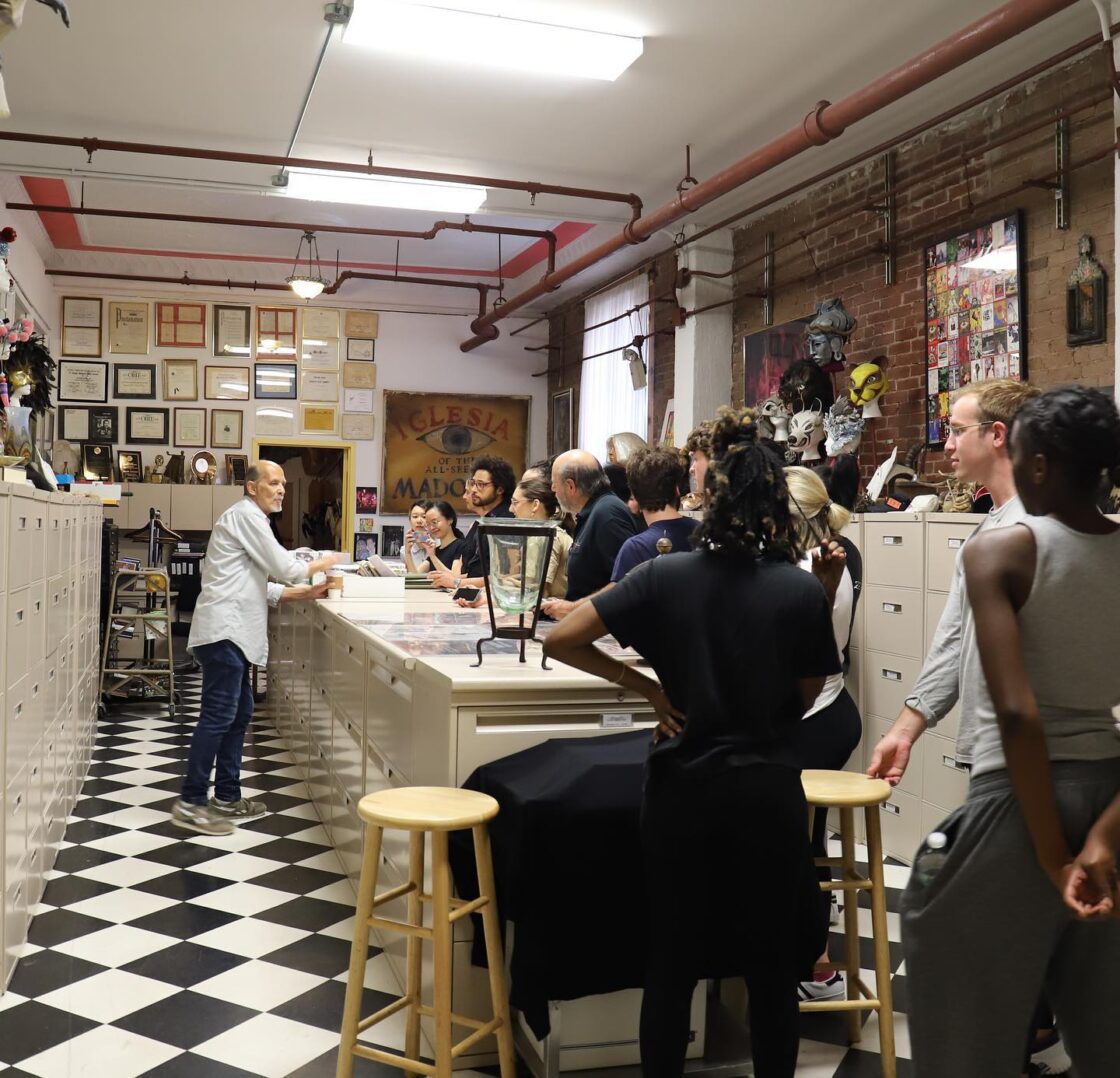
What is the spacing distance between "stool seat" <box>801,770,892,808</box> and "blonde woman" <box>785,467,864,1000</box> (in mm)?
75

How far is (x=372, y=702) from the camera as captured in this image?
3615mm

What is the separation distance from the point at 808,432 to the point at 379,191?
3.15 metres

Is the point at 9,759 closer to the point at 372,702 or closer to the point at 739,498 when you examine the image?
the point at 372,702

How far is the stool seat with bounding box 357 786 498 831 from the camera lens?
2.33 meters

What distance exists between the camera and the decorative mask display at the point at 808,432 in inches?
254

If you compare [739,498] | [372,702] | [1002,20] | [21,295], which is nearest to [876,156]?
[1002,20]

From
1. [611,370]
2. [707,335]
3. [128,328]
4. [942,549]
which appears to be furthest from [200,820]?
[128,328]

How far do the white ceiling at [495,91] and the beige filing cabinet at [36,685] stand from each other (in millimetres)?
2520

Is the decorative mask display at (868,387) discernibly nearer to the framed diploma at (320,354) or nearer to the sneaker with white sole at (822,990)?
the sneaker with white sole at (822,990)

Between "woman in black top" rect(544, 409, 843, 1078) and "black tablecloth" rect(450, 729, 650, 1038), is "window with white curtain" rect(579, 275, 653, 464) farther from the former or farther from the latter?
"woman in black top" rect(544, 409, 843, 1078)

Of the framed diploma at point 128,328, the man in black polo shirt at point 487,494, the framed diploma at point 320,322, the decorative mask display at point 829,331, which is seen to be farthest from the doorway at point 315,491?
the decorative mask display at point 829,331

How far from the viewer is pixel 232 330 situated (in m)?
11.3

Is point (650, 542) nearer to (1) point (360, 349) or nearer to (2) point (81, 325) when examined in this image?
(1) point (360, 349)

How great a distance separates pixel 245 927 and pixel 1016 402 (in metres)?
2.91
